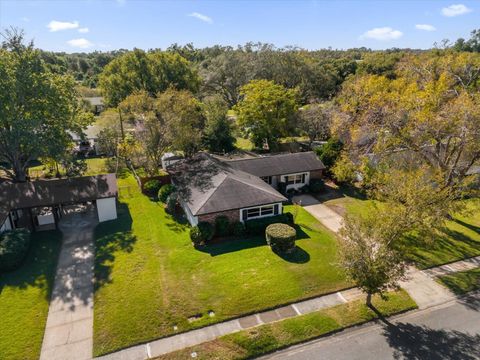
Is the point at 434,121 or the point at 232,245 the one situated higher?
the point at 434,121

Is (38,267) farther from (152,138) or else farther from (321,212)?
(321,212)

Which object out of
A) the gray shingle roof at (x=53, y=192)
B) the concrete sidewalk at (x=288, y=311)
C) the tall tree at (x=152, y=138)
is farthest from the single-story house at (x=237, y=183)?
the concrete sidewalk at (x=288, y=311)

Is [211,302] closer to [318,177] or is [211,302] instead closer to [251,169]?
[251,169]

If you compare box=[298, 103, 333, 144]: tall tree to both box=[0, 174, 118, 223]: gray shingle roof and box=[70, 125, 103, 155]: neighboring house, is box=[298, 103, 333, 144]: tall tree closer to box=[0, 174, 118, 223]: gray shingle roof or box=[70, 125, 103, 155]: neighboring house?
box=[0, 174, 118, 223]: gray shingle roof

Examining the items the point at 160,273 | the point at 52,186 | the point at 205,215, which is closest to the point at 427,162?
the point at 205,215

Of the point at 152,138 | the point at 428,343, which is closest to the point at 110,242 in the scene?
the point at 152,138

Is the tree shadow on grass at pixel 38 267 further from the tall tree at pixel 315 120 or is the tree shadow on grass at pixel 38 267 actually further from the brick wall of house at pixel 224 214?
the tall tree at pixel 315 120
